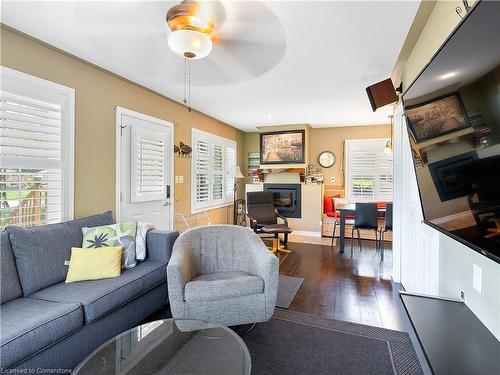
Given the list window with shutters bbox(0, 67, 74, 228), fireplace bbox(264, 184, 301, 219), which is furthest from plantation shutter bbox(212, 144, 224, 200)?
window with shutters bbox(0, 67, 74, 228)

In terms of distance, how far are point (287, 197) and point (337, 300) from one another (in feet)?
11.4

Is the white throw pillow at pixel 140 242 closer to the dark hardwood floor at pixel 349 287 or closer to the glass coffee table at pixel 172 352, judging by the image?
the glass coffee table at pixel 172 352

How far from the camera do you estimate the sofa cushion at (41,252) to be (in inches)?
74.6

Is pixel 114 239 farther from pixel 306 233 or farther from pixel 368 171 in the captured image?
pixel 368 171

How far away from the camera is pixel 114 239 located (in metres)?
2.36

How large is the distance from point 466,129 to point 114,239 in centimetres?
251

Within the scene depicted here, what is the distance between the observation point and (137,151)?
11.1 feet

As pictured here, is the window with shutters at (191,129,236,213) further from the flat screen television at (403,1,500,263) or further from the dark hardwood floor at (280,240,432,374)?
the flat screen television at (403,1,500,263)

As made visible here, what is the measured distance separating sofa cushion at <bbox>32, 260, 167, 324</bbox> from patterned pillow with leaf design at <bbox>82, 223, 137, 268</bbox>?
12 centimetres

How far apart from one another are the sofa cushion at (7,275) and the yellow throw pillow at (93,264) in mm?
304

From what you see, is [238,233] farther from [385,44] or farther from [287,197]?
[287,197]

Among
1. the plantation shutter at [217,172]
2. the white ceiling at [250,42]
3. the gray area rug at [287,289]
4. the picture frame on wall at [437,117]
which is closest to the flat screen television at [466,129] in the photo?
the picture frame on wall at [437,117]

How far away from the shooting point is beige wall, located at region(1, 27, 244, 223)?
89.9 inches

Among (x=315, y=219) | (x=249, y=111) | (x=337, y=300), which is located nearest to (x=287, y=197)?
(x=315, y=219)
